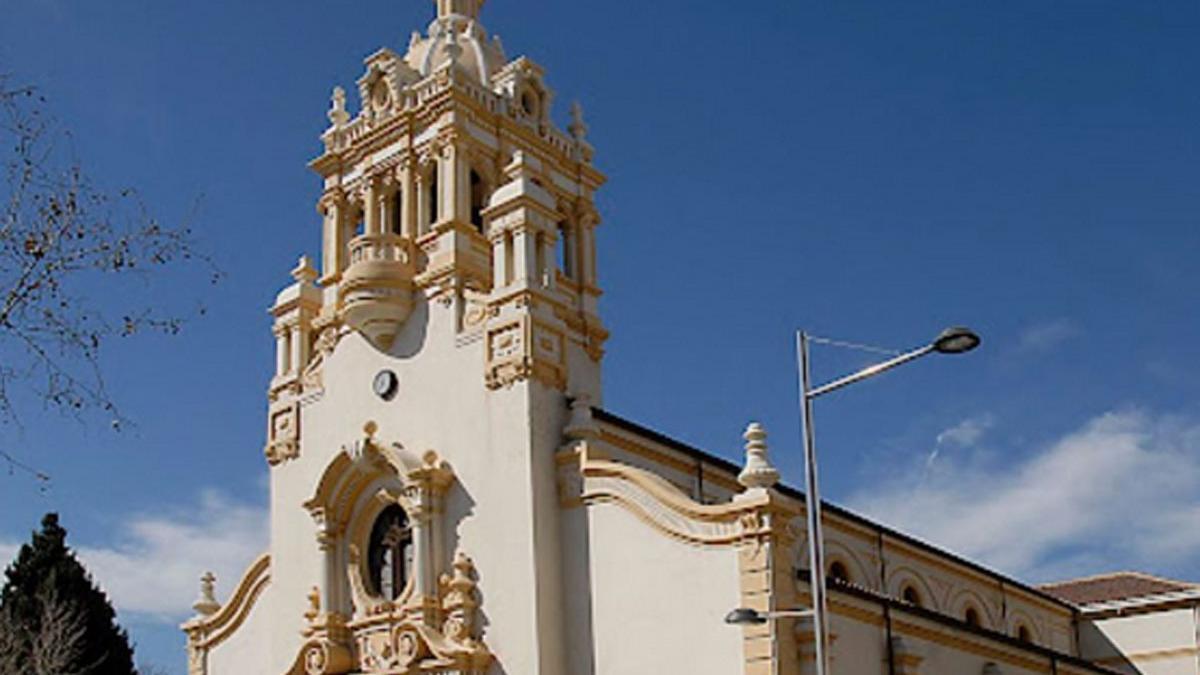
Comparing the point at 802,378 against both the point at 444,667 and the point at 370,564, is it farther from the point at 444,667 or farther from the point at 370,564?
the point at 370,564

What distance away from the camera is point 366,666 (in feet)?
106

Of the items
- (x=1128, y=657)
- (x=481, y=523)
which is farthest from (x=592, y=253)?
(x=1128, y=657)

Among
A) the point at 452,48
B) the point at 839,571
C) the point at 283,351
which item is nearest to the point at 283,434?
the point at 283,351

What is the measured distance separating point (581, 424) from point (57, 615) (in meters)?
22.1

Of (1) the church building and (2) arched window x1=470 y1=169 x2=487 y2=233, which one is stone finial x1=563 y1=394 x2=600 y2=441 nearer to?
(1) the church building

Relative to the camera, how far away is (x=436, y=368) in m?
33.2

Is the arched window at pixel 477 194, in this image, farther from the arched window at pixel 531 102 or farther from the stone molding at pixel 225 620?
the stone molding at pixel 225 620

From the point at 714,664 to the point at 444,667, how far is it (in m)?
6.09

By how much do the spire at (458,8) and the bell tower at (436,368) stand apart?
106 centimetres

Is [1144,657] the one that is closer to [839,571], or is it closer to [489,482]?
[839,571]

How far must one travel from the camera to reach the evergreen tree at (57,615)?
4378cm

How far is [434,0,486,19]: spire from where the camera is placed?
4212 centimetres

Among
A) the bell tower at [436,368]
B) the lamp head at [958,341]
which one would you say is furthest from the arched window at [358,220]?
the lamp head at [958,341]

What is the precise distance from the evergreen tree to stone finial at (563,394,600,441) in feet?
65.3
